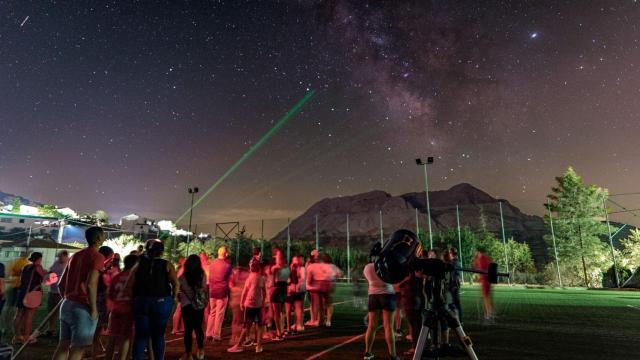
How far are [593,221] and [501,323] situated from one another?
1619 inches

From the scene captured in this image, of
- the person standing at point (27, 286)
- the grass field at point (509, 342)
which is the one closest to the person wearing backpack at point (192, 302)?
the grass field at point (509, 342)

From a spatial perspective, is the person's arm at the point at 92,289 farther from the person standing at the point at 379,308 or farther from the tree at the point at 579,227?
the tree at the point at 579,227

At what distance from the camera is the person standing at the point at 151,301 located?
5.01 meters

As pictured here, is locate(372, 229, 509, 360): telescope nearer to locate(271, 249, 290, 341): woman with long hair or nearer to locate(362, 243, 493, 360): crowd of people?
locate(362, 243, 493, 360): crowd of people

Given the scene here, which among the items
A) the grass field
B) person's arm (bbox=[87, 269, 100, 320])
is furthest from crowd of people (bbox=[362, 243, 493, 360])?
person's arm (bbox=[87, 269, 100, 320])

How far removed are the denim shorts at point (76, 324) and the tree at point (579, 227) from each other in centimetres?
4549

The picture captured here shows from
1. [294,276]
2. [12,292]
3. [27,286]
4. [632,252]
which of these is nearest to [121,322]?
[27,286]

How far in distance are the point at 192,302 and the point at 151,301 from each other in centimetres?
125

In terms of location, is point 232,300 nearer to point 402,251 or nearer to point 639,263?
point 402,251

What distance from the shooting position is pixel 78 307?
463 centimetres

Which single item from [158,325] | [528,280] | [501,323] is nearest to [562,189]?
[528,280]

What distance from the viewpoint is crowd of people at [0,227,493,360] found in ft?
15.4

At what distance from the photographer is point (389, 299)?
19.6 ft

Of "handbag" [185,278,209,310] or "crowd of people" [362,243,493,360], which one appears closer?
"crowd of people" [362,243,493,360]
